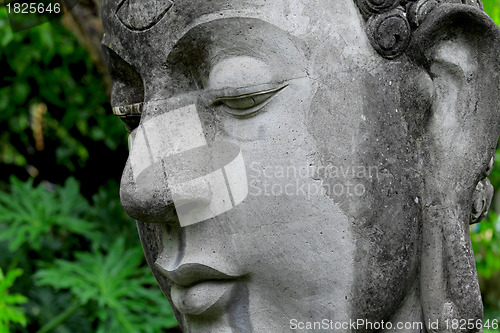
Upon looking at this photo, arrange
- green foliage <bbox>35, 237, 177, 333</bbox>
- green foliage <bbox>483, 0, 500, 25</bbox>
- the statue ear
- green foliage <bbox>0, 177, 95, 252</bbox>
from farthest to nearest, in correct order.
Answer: green foliage <bbox>0, 177, 95, 252</bbox>, green foliage <bbox>35, 237, 177, 333</bbox>, green foliage <bbox>483, 0, 500, 25</bbox>, the statue ear

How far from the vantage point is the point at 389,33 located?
1383mm

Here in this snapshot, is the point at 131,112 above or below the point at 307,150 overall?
above

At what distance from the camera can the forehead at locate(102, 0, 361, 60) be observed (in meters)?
1.34

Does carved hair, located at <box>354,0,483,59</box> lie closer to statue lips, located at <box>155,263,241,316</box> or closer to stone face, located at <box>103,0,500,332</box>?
stone face, located at <box>103,0,500,332</box>

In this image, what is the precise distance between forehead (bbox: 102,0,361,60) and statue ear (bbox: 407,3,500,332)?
231mm

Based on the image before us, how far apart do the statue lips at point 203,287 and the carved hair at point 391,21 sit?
22.0 inches

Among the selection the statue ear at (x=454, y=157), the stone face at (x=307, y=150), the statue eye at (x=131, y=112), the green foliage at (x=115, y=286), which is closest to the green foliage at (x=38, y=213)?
the green foliage at (x=115, y=286)

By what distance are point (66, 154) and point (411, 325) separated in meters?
2.36

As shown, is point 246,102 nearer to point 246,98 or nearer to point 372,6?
point 246,98

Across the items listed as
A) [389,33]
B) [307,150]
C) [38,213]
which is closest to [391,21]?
[389,33]

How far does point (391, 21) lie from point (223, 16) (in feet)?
1.11

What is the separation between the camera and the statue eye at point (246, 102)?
1.36 m
